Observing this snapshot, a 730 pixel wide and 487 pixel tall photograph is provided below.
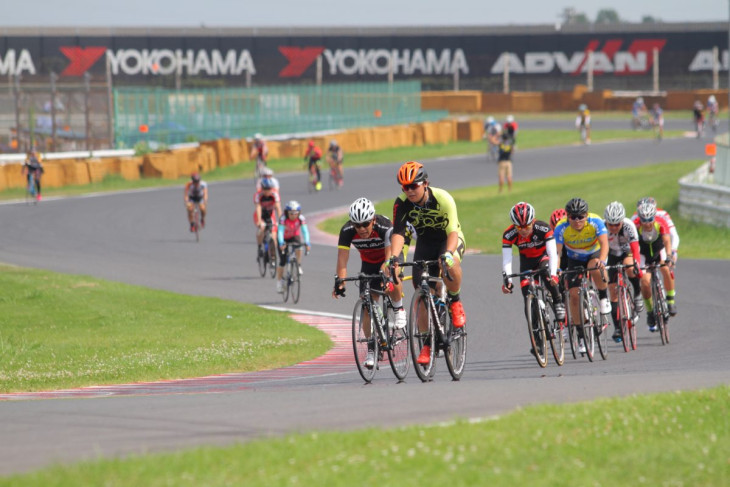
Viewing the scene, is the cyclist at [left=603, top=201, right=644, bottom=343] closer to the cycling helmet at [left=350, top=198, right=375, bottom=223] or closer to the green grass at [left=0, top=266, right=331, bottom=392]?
the green grass at [left=0, top=266, right=331, bottom=392]

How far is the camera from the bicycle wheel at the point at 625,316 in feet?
46.6


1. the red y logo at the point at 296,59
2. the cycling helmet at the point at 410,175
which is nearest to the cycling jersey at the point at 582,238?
the cycling helmet at the point at 410,175

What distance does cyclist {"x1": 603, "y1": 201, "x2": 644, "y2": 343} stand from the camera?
1430 cm

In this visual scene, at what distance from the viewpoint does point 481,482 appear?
249 inches

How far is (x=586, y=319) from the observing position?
13336mm

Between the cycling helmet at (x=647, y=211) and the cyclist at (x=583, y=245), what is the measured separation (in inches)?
59.9

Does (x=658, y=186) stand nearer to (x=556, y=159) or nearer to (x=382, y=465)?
(x=556, y=159)

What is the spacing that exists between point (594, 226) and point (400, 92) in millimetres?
49726

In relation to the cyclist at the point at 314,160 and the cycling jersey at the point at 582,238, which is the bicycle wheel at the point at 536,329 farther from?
the cyclist at the point at 314,160

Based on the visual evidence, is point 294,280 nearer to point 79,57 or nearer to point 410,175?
point 410,175

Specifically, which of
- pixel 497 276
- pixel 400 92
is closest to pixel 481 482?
pixel 497 276

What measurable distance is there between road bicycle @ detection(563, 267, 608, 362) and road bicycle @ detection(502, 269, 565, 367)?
0.33 m

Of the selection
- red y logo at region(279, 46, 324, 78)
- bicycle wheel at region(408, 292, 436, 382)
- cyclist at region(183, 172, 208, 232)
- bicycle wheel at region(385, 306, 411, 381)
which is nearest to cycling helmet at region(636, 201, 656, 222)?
bicycle wheel at region(385, 306, 411, 381)

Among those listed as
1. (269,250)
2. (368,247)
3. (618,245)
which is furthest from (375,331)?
(269,250)
